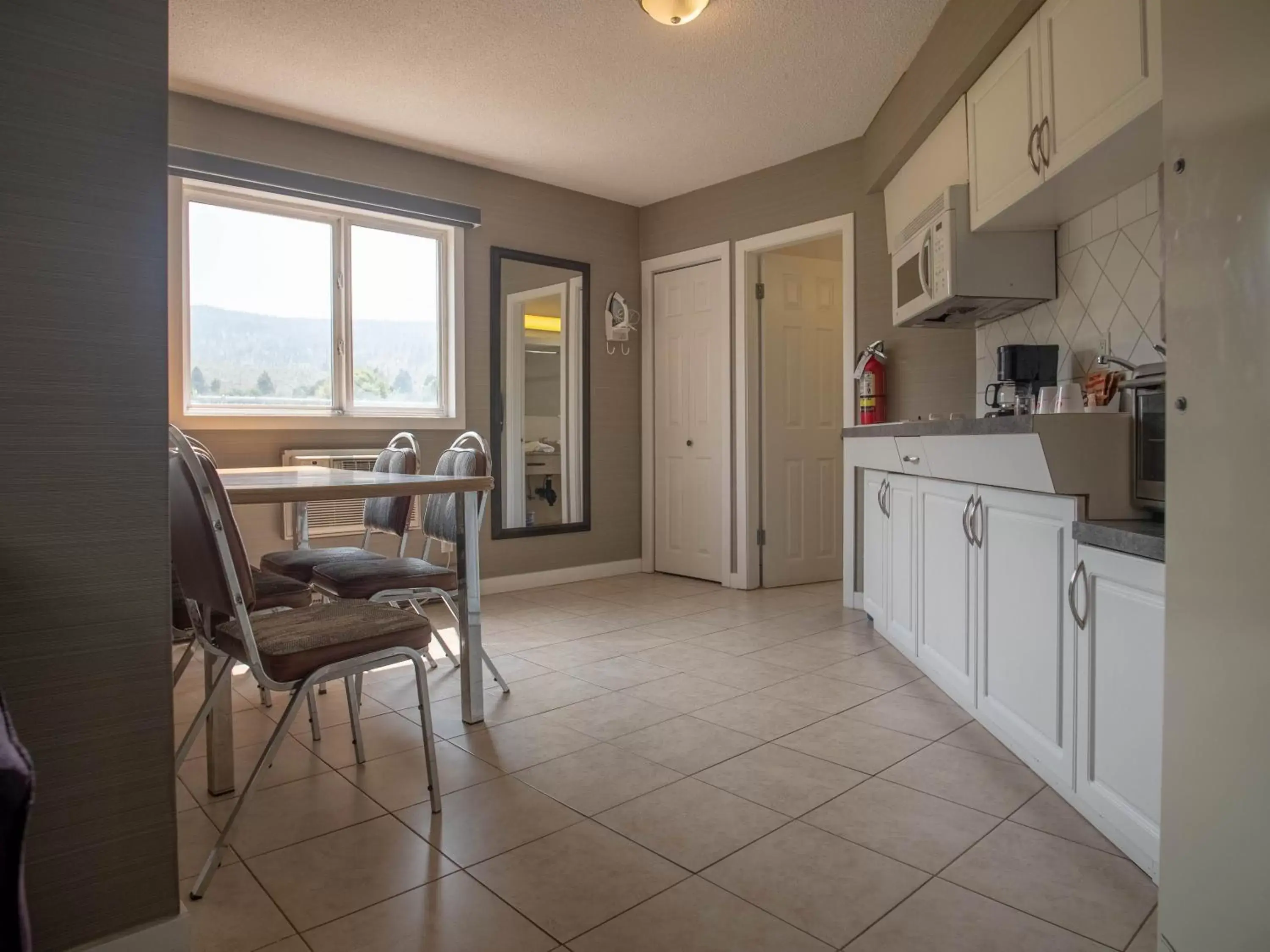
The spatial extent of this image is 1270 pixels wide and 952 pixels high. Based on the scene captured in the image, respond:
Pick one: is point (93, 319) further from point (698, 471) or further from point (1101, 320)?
point (698, 471)

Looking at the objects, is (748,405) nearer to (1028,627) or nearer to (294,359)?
(294,359)

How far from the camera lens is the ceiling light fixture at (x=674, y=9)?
2.93 metres

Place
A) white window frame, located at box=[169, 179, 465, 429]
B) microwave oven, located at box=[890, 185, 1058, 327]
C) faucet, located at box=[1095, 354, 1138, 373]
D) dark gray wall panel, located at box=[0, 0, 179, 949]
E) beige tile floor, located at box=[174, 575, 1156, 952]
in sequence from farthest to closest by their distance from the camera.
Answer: white window frame, located at box=[169, 179, 465, 429] < microwave oven, located at box=[890, 185, 1058, 327] < faucet, located at box=[1095, 354, 1138, 373] < beige tile floor, located at box=[174, 575, 1156, 952] < dark gray wall panel, located at box=[0, 0, 179, 949]

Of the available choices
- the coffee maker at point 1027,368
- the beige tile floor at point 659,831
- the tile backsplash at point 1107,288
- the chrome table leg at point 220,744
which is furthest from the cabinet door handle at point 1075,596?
the chrome table leg at point 220,744

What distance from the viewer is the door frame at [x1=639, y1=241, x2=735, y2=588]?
5.04m

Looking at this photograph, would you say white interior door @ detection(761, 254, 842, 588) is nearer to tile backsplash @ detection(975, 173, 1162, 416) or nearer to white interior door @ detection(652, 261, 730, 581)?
white interior door @ detection(652, 261, 730, 581)

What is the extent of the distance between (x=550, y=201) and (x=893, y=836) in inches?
169

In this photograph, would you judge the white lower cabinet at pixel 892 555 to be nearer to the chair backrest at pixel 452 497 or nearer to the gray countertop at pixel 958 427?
the gray countertop at pixel 958 427

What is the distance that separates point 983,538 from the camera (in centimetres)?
238

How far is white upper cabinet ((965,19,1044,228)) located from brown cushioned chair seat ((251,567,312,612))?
2584mm

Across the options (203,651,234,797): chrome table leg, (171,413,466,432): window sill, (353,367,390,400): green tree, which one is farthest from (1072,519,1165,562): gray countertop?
(353,367,390,400): green tree

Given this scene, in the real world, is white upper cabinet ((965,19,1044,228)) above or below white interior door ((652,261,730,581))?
above

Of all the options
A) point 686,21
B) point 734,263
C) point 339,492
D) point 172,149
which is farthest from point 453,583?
point 734,263

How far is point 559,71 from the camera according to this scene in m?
3.52
